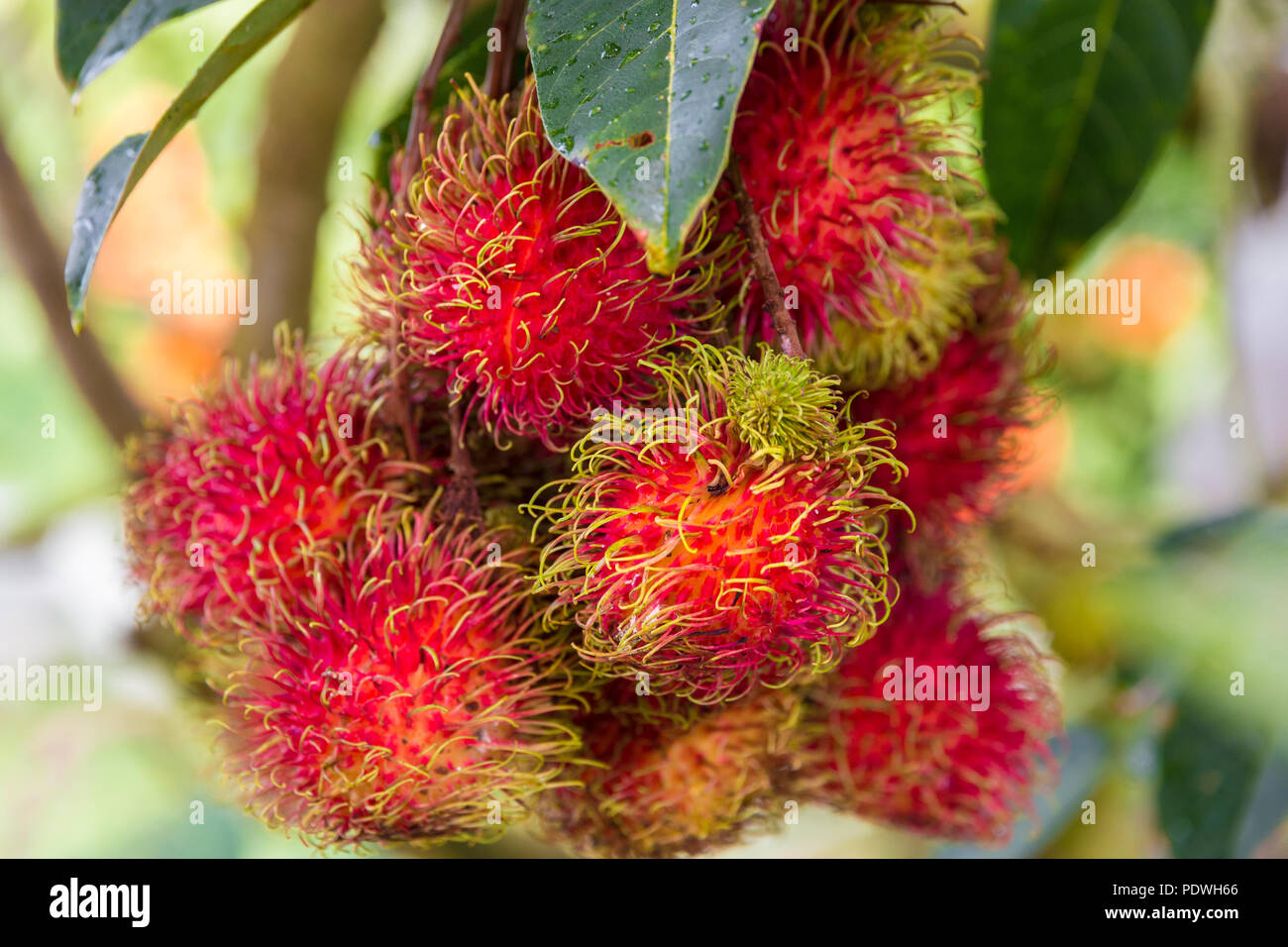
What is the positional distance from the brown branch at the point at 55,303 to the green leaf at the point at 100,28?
43 cm

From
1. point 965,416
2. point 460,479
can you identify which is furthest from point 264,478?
point 965,416

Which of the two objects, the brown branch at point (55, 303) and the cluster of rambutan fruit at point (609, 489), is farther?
the brown branch at point (55, 303)

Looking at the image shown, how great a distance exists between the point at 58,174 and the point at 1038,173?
1.48 metres

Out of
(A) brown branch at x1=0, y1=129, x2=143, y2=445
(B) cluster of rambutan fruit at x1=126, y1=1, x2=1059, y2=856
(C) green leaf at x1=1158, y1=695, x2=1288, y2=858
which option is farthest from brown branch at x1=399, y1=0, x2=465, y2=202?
(C) green leaf at x1=1158, y1=695, x2=1288, y2=858

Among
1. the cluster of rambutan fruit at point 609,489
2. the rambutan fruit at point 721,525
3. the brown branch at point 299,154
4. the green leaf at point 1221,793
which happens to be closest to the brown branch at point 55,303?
the brown branch at point 299,154

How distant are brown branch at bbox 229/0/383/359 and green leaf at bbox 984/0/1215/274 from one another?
1.73 ft

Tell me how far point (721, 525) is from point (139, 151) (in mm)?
285

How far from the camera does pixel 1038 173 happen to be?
67 cm

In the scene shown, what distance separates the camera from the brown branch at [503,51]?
44 centimetres

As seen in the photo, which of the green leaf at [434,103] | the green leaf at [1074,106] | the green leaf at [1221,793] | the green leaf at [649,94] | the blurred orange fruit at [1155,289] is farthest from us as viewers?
the blurred orange fruit at [1155,289]

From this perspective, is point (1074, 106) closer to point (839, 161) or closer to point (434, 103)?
point (839, 161)

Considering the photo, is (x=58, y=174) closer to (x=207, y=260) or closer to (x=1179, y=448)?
(x=207, y=260)

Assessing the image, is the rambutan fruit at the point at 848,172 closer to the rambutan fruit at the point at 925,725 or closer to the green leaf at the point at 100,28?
the rambutan fruit at the point at 925,725

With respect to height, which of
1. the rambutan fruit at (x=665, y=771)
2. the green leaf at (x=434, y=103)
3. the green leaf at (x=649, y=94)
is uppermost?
the green leaf at (x=434, y=103)
